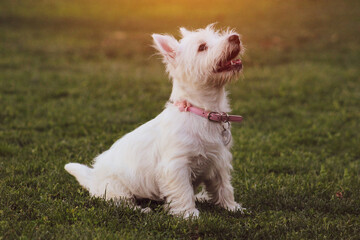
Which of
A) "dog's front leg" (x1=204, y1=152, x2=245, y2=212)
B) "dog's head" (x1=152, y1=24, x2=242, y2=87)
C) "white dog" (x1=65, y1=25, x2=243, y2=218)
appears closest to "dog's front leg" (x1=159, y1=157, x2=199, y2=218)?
"white dog" (x1=65, y1=25, x2=243, y2=218)

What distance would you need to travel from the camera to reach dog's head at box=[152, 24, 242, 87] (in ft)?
12.4

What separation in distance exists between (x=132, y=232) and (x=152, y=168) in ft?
2.39

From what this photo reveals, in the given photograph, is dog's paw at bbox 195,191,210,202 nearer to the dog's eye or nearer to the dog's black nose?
the dog's eye

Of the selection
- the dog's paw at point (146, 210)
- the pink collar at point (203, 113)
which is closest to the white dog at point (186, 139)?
the pink collar at point (203, 113)

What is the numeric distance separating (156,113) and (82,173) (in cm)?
356

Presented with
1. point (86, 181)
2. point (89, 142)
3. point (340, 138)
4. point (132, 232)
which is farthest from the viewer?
point (340, 138)

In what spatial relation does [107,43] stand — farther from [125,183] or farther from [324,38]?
[125,183]

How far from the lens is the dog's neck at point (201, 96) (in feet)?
13.3

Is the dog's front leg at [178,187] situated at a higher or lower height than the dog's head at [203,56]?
lower

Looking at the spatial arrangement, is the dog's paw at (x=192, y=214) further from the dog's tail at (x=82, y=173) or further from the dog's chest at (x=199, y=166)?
the dog's tail at (x=82, y=173)

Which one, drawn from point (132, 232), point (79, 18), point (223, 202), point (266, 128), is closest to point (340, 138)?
point (266, 128)

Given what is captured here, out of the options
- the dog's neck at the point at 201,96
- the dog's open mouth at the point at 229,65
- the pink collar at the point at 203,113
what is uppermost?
the dog's open mouth at the point at 229,65

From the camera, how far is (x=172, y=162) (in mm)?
3922

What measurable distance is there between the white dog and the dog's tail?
0.82 feet
